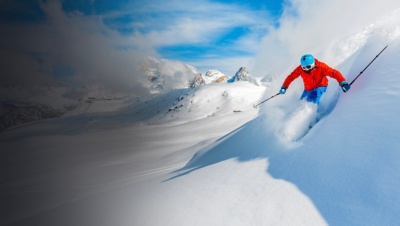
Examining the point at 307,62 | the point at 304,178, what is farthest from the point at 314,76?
the point at 304,178

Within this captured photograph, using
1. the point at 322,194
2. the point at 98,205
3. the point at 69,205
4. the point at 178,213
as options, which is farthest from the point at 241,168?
the point at 69,205

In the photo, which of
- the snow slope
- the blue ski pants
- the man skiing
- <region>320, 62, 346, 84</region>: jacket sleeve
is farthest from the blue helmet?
the snow slope

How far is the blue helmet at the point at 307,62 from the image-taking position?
21.1ft

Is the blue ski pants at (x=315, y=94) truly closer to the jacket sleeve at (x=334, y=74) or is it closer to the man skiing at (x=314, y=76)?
the man skiing at (x=314, y=76)

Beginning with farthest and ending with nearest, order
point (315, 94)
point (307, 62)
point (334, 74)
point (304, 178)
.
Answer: point (315, 94) → point (307, 62) → point (334, 74) → point (304, 178)

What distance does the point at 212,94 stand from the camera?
6241 cm

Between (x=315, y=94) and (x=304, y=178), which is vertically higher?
(x=315, y=94)

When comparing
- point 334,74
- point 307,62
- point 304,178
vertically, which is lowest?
point 304,178

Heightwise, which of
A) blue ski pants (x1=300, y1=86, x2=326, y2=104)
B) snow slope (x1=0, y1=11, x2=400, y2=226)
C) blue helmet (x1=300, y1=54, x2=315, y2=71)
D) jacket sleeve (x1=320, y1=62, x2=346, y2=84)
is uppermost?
blue helmet (x1=300, y1=54, x2=315, y2=71)

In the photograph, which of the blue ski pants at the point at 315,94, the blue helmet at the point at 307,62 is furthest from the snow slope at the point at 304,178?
the blue helmet at the point at 307,62

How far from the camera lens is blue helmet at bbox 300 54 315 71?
254 inches

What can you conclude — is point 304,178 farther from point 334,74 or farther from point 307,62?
point 307,62

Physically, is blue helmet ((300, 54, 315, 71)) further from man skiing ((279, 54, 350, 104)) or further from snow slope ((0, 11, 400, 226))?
snow slope ((0, 11, 400, 226))

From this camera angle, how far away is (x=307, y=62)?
644cm
